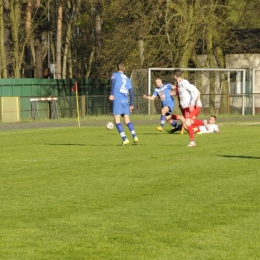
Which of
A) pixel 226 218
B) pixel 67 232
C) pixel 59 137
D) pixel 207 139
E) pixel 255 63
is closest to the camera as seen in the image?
pixel 67 232

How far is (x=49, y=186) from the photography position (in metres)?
13.3

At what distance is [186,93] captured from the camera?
2261 cm

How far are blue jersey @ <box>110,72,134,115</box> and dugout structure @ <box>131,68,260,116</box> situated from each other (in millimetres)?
22478

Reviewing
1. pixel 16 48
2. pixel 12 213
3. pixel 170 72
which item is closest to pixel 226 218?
pixel 12 213

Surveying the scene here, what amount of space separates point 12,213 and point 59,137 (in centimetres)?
1799

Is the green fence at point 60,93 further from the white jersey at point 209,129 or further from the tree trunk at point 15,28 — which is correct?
the white jersey at point 209,129

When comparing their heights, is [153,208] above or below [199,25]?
below

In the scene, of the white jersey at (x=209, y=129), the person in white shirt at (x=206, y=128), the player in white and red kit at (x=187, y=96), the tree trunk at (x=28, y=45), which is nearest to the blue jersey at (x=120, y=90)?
the player in white and red kit at (x=187, y=96)

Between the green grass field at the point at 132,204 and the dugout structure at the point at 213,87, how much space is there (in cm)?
2572

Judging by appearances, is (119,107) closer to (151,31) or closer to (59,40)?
(151,31)

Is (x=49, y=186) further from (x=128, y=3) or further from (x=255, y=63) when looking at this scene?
(x=255, y=63)

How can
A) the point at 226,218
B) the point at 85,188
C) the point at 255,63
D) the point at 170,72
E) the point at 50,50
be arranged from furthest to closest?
the point at 50,50
the point at 255,63
the point at 170,72
the point at 85,188
the point at 226,218

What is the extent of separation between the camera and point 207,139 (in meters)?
→ 24.8

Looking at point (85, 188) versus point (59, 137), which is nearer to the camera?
point (85, 188)
